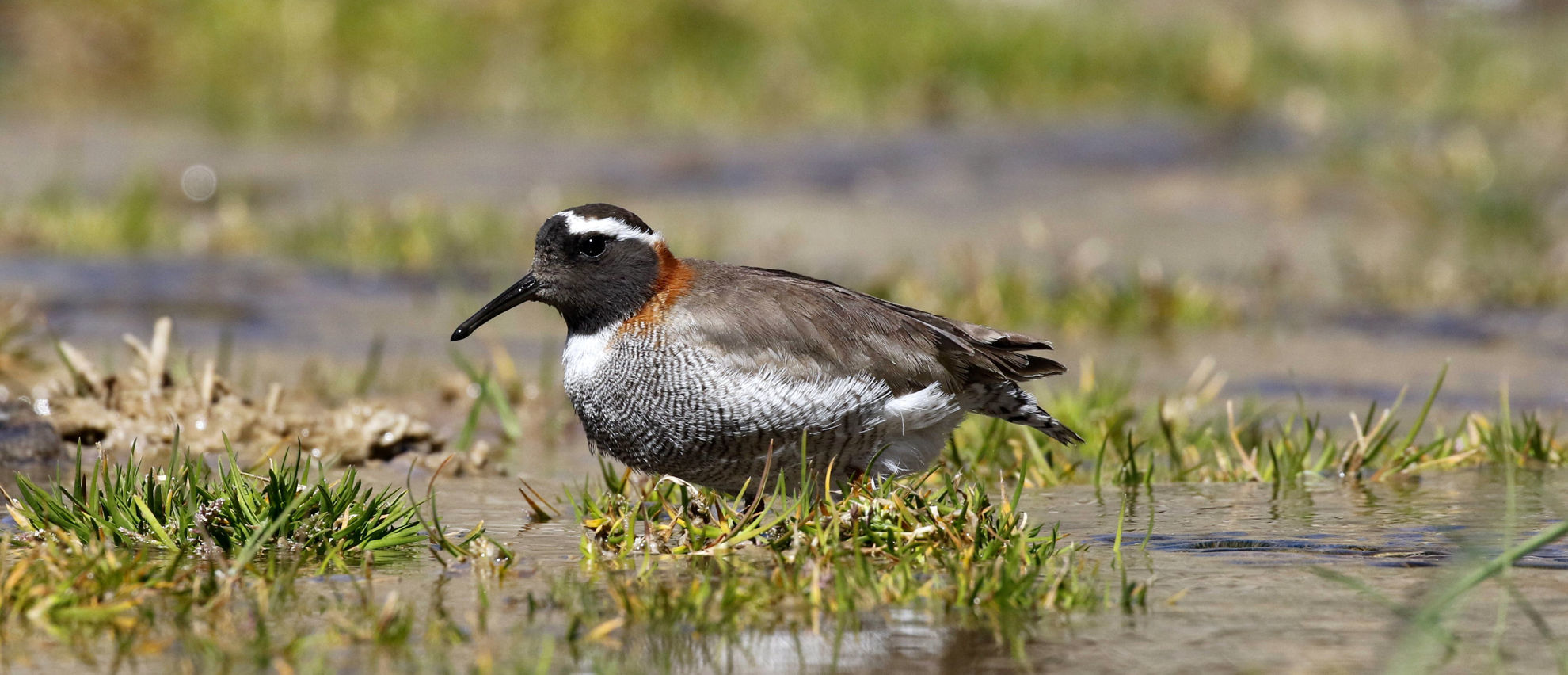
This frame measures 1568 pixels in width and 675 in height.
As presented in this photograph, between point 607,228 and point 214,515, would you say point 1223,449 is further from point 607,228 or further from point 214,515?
point 214,515

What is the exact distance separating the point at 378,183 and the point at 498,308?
1038 centimetres

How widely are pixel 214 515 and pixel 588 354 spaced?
1213 mm

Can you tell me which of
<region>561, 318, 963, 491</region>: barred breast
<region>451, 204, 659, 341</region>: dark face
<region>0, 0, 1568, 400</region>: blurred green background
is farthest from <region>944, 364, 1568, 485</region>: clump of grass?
<region>0, 0, 1568, 400</region>: blurred green background

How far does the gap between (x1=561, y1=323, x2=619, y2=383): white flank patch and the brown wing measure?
27 centimetres

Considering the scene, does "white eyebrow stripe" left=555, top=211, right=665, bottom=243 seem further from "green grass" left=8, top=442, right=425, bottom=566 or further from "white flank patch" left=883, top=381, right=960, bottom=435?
"green grass" left=8, top=442, right=425, bottom=566

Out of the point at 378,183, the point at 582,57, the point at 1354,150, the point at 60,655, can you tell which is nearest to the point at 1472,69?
the point at 1354,150

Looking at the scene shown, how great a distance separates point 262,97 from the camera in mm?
18203

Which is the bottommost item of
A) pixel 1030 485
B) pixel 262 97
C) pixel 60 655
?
pixel 60 655

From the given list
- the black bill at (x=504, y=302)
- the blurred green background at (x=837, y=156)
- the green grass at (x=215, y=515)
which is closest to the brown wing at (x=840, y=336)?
the black bill at (x=504, y=302)

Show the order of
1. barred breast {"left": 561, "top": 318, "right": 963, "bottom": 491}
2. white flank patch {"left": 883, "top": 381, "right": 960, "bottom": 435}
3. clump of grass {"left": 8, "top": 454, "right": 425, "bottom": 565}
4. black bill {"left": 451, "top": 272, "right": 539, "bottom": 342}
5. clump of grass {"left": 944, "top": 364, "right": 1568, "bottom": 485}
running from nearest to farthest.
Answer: clump of grass {"left": 8, "top": 454, "right": 425, "bottom": 565} < barred breast {"left": 561, "top": 318, "right": 963, "bottom": 491} < white flank patch {"left": 883, "top": 381, "right": 960, "bottom": 435} < black bill {"left": 451, "top": 272, "right": 539, "bottom": 342} < clump of grass {"left": 944, "top": 364, "right": 1568, "bottom": 485}

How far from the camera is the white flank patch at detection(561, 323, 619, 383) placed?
5711 mm

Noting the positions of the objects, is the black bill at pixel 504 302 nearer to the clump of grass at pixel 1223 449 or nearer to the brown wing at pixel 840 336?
the brown wing at pixel 840 336

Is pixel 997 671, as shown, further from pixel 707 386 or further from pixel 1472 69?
pixel 1472 69

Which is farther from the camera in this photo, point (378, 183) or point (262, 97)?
point (262, 97)
